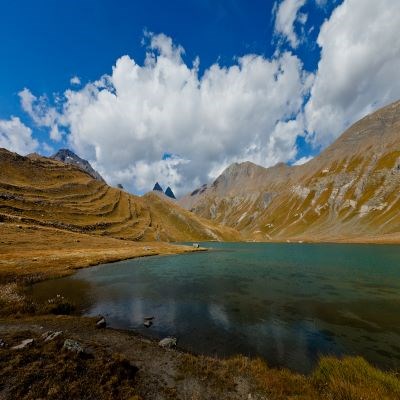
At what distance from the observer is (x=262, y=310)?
3522cm

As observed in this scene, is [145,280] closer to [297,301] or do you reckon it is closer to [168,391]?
[297,301]

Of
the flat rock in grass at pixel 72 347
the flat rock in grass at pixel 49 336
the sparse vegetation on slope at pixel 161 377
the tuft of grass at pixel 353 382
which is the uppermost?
the flat rock in grass at pixel 49 336

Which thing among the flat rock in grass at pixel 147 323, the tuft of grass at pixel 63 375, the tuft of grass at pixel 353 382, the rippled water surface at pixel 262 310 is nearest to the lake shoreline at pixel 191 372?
the tuft of grass at pixel 353 382

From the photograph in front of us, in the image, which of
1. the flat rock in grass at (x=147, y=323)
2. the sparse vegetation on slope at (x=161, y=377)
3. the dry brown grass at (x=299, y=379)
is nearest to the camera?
the sparse vegetation on slope at (x=161, y=377)

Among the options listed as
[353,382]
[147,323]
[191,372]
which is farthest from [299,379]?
[147,323]

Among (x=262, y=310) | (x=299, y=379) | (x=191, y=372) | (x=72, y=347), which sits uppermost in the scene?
(x=72, y=347)

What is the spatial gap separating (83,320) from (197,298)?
1882 cm

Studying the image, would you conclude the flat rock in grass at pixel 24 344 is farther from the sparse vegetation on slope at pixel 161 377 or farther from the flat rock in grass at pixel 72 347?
the flat rock in grass at pixel 72 347

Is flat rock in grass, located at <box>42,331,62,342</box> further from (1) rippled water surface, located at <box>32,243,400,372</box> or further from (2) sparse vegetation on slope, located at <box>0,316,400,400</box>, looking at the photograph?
(1) rippled water surface, located at <box>32,243,400,372</box>

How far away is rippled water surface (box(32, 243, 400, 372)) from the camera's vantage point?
23766 millimetres

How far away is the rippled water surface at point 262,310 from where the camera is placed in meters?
23.8

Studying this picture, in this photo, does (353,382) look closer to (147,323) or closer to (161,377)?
(161,377)

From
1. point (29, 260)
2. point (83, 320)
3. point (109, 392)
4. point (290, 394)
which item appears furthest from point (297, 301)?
point (29, 260)

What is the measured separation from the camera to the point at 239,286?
51188 mm
